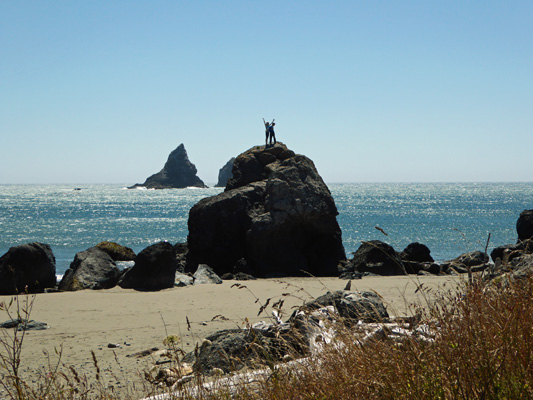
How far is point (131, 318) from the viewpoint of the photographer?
37.2 feet

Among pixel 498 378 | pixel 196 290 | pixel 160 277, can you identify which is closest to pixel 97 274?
pixel 160 277

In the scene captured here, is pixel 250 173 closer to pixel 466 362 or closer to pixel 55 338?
pixel 55 338

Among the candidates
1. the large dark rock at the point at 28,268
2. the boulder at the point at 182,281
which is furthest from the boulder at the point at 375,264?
the large dark rock at the point at 28,268

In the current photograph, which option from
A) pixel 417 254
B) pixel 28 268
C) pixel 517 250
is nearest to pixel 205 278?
pixel 28 268

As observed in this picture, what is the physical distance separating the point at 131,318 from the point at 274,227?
31.6 ft

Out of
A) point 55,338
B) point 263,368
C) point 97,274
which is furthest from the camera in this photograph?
point 97,274

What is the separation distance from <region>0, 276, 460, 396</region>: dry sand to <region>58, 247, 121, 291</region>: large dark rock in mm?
777

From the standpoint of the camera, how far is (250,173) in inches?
952

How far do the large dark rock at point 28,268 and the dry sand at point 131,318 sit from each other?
2.84ft

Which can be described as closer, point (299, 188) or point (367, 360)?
point (367, 360)

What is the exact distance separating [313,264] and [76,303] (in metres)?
10.5

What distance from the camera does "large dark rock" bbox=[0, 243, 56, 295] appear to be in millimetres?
14820

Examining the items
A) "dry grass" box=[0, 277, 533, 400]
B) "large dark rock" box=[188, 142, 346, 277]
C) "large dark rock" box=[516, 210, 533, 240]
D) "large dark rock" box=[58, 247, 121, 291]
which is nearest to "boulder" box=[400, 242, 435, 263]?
"large dark rock" box=[516, 210, 533, 240]

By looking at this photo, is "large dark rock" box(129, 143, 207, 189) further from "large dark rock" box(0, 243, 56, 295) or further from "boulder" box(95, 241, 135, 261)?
"large dark rock" box(0, 243, 56, 295)
